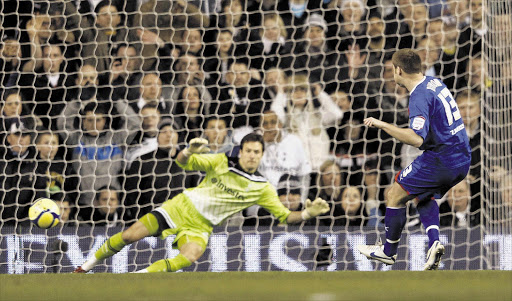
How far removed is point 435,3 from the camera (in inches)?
227

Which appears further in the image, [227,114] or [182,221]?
[227,114]

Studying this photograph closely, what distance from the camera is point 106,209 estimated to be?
18.3 feet

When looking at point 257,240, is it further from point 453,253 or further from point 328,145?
point 453,253

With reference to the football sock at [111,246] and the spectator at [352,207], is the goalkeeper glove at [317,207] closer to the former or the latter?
the spectator at [352,207]

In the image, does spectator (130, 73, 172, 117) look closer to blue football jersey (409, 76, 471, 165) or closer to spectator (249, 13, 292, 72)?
spectator (249, 13, 292, 72)

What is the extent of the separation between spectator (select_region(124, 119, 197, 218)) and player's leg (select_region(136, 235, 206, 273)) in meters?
0.46

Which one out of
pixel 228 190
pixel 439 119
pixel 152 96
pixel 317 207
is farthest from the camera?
pixel 152 96

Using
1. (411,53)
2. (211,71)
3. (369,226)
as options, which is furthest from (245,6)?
(411,53)

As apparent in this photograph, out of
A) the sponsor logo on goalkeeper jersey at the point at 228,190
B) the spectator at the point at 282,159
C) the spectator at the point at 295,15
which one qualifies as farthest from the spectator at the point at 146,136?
the spectator at the point at 295,15

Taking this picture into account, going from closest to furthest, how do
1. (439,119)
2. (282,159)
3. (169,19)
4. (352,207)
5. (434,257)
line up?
1. (439,119)
2. (434,257)
3. (352,207)
4. (282,159)
5. (169,19)

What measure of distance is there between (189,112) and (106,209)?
88cm

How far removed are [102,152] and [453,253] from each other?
8.09ft

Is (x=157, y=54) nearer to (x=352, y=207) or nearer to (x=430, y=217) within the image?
(x=352, y=207)

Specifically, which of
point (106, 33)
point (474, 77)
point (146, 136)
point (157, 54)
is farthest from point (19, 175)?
point (474, 77)
